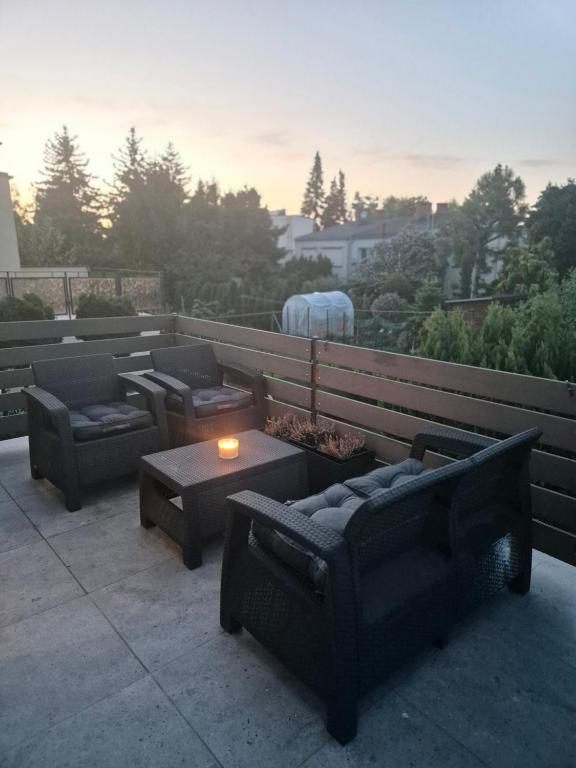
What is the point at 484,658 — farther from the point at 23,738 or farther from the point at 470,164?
the point at 470,164

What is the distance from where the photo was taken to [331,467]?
9.70ft

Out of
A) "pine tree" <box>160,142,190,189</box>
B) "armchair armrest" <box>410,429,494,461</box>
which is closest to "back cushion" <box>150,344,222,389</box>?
"armchair armrest" <box>410,429,494,461</box>

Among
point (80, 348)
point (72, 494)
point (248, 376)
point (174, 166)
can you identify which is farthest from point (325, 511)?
point (174, 166)

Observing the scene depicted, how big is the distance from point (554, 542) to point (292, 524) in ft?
5.32

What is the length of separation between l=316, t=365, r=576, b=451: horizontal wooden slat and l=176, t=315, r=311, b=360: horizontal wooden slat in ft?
0.91

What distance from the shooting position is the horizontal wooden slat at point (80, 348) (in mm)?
3932

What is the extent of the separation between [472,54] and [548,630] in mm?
5642

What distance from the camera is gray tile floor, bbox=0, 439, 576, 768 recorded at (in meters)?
1.46

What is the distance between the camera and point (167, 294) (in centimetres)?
2334

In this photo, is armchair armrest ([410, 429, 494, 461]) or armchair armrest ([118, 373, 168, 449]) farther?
armchair armrest ([118, 373, 168, 449])

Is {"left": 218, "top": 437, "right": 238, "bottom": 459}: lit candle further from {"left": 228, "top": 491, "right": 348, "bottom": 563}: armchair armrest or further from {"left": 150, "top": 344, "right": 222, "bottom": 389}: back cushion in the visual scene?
{"left": 150, "top": 344, "right": 222, "bottom": 389}: back cushion

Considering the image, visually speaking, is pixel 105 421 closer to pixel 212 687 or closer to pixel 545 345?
pixel 212 687

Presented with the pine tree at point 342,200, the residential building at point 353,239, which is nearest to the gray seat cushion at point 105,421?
the residential building at point 353,239

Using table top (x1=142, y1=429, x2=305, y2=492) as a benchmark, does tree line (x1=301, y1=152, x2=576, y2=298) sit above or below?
above
